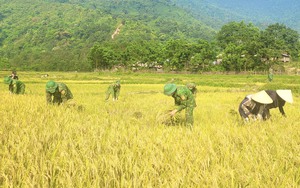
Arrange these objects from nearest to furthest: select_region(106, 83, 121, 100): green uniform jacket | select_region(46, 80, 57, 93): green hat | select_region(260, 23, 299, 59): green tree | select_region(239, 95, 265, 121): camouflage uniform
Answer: select_region(239, 95, 265, 121): camouflage uniform < select_region(46, 80, 57, 93): green hat < select_region(106, 83, 121, 100): green uniform jacket < select_region(260, 23, 299, 59): green tree

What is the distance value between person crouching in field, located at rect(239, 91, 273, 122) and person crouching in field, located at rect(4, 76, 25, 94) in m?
7.87

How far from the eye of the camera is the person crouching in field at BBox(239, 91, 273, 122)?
14.4ft

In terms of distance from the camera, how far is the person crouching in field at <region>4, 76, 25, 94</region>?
9703 mm

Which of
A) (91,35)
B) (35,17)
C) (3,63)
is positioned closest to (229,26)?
(3,63)

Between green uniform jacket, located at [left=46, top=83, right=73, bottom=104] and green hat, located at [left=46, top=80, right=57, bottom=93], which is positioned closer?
green hat, located at [left=46, top=80, right=57, bottom=93]

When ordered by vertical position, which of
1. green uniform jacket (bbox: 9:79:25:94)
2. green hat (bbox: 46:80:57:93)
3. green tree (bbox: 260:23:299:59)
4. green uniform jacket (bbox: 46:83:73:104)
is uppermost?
green tree (bbox: 260:23:299:59)

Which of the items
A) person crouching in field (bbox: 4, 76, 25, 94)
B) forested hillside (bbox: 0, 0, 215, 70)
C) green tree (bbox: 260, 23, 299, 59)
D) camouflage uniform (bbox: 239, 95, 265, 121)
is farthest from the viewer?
forested hillside (bbox: 0, 0, 215, 70)

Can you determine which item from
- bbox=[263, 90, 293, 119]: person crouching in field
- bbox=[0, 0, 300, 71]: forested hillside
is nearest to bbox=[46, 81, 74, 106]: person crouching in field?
bbox=[263, 90, 293, 119]: person crouching in field

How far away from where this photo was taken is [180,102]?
15.0 ft

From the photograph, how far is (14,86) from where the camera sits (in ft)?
32.1

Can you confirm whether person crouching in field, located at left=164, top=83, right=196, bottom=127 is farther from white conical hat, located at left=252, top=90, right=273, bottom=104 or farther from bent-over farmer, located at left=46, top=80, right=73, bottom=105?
bent-over farmer, located at left=46, top=80, right=73, bottom=105

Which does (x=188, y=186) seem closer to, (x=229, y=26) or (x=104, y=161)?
(x=104, y=161)

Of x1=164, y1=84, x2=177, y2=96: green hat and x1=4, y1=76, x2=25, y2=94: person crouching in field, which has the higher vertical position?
x1=164, y1=84, x2=177, y2=96: green hat

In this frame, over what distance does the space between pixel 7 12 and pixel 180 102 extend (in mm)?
171806
